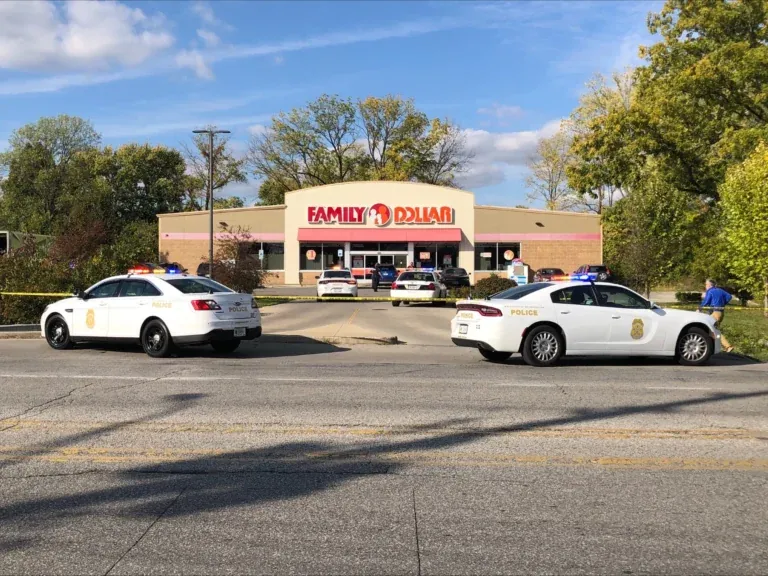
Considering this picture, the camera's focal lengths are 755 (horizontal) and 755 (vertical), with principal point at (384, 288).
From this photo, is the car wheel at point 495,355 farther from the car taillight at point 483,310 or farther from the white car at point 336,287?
the white car at point 336,287

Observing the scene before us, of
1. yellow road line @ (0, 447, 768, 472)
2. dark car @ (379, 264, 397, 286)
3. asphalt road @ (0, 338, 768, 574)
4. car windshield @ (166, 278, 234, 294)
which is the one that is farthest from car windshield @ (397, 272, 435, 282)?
yellow road line @ (0, 447, 768, 472)

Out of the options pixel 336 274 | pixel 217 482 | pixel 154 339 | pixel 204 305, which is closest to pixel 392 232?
pixel 336 274

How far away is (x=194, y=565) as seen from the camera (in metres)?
4.01

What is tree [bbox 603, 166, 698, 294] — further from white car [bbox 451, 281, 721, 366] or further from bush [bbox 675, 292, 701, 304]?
white car [bbox 451, 281, 721, 366]

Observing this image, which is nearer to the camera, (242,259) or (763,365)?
(763,365)

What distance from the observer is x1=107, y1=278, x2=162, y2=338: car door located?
13.4 meters

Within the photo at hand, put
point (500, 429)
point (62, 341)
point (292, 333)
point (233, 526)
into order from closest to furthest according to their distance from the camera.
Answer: point (233, 526), point (500, 429), point (62, 341), point (292, 333)

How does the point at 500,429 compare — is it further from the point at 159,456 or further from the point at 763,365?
the point at 763,365

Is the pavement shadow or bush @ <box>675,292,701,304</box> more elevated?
bush @ <box>675,292,701,304</box>

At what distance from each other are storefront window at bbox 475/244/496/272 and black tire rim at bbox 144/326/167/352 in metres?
42.1

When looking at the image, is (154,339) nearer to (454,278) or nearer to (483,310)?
(483,310)

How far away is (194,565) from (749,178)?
86.4ft

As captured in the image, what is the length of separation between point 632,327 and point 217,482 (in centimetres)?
921

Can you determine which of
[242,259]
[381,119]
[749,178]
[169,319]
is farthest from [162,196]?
[169,319]
